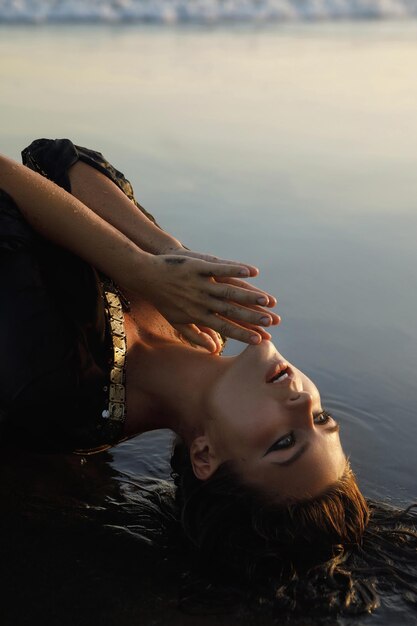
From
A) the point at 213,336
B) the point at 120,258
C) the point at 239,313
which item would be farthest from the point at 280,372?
the point at 120,258

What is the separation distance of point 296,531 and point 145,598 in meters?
0.45

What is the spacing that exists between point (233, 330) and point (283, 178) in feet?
10.3

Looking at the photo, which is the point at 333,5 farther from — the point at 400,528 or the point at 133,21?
the point at 400,528

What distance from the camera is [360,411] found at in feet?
11.5

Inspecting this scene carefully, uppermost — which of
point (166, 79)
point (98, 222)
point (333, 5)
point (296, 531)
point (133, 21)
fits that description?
point (333, 5)

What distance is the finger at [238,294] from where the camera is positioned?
2.58 metres

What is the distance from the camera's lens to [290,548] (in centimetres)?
263

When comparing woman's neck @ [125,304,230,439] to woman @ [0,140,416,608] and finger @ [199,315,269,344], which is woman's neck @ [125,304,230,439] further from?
finger @ [199,315,269,344]

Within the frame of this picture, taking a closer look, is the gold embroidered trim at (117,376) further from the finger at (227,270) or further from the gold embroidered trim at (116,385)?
the finger at (227,270)

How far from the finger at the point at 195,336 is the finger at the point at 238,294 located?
0.75ft

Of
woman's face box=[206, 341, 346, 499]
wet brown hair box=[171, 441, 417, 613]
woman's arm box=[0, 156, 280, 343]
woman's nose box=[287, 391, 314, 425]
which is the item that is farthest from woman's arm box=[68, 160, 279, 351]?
wet brown hair box=[171, 441, 417, 613]

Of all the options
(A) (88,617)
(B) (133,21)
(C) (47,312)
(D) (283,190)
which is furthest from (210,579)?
(B) (133,21)

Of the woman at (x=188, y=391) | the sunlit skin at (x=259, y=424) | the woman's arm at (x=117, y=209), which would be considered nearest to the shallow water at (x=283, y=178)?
the woman at (x=188, y=391)

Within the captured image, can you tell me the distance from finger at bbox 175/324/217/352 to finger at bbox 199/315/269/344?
0.62 ft
